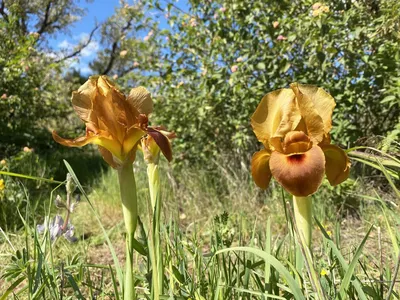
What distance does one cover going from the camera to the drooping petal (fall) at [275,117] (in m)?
0.65

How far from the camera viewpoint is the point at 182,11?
336 cm

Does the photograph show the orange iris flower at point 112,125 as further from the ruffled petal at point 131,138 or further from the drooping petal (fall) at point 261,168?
the drooping petal (fall) at point 261,168

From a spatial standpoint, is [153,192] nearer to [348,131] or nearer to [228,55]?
[348,131]

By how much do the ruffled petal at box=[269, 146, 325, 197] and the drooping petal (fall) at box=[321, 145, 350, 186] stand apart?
0.14ft

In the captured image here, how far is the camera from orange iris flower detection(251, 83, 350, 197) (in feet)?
1.97

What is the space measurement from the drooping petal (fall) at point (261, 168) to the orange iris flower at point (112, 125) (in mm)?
147

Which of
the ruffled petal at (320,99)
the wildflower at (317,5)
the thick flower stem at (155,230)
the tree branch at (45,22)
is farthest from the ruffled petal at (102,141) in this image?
the tree branch at (45,22)

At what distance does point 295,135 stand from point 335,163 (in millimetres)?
79

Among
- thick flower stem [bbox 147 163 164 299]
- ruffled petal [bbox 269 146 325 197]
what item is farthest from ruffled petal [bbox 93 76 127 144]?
ruffled petal [bbox 269 146 325 197]

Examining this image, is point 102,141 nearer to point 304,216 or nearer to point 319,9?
point 304,216

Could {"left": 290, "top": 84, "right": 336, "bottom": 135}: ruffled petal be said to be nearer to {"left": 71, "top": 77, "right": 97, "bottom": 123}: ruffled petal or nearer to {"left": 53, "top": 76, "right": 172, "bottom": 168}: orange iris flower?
{"left": 53, "top": 76, "right": 172, "bottom": 168}: orange iris flower

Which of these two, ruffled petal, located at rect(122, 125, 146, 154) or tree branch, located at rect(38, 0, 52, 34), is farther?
tree branch, located at rect(38, 0, 52, 34)

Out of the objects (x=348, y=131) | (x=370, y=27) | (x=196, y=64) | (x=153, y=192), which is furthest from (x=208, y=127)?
(x=153, y=192)

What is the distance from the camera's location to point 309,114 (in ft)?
2.16
